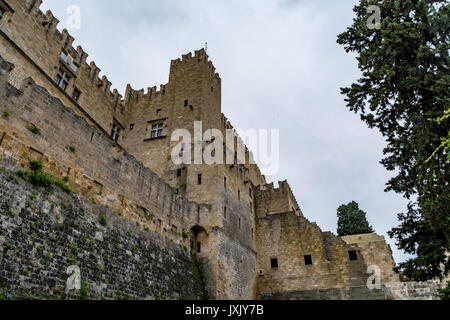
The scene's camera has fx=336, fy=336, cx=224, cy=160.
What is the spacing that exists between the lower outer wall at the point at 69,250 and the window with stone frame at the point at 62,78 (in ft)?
32.5

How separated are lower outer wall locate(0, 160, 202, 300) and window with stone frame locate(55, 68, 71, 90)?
9914mm

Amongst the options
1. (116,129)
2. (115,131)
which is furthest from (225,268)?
(116,129)

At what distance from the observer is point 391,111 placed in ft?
39.6

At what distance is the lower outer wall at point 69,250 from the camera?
7.77 meters

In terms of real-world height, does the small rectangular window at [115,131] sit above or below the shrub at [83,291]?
above

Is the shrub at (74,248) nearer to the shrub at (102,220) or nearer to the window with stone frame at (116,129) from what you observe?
the shrub at (102,220)

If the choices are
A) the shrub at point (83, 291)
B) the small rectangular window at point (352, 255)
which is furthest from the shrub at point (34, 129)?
the small rectangular window at point (352, 255)

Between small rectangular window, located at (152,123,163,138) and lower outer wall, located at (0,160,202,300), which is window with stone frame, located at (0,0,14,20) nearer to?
lower outer wall, located at (0,160,202,300)

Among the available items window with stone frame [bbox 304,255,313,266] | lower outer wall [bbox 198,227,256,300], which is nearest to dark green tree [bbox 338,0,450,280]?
lower outer wall [bbox 198,227,256,300]

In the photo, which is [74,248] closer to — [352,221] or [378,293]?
[378,293]

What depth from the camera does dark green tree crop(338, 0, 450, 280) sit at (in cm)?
973

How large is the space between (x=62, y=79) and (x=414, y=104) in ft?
55.8

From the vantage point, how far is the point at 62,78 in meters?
18.4
